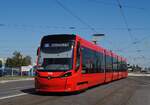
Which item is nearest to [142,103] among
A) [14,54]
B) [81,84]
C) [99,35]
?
[81,84]

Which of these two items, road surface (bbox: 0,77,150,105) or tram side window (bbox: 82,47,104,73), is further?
tram side window (bbox: 82,47,104,73)

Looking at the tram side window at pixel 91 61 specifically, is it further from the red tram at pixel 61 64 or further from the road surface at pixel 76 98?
the road surface at pixel 76 98

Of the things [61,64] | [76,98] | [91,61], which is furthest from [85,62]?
[76,98]

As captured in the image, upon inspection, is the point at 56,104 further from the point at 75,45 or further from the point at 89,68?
the point at 89,68

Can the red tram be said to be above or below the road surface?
above

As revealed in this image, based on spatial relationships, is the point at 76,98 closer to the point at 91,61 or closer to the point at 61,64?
the point at 61,64

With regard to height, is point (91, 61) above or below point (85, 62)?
above

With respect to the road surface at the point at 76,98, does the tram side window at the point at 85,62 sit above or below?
above

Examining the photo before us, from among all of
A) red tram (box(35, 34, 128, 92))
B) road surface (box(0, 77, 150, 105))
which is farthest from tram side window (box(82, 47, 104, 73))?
road surface (box(0, 77, 150, 105))

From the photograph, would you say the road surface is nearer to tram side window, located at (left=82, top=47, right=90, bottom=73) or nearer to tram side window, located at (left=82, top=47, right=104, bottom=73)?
tram side window, located at (left=82, top=47, right=90, bottom=73)

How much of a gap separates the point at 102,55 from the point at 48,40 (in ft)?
33.8

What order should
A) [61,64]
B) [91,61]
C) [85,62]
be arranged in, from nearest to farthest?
[61,64]
[85,62]
[91,61]

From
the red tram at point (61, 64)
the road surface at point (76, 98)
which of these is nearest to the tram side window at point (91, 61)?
the red tram at point (61, 64)

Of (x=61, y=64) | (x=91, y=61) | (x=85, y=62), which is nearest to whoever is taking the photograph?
(x=61, y=64)
